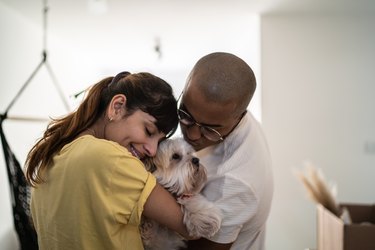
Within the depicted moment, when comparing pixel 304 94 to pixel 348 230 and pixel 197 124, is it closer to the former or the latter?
pixel 348 230

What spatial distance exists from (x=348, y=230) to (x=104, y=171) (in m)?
1.32

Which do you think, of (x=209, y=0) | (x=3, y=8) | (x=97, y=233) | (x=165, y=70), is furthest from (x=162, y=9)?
(x=165, y=70)

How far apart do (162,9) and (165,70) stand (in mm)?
2770

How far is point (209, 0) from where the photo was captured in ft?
8.35

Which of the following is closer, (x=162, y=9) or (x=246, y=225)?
(x=246, y=225)

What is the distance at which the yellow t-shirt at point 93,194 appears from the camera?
2.75 feet

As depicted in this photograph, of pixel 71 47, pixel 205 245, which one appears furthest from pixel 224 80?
pixel 71 47

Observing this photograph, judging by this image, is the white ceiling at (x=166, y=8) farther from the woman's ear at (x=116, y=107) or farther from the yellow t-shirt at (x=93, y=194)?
the yellow t-shirt at (x=93, y=194)

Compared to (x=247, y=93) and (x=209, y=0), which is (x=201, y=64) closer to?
(x=247, y=93)

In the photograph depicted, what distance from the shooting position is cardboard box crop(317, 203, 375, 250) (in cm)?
162

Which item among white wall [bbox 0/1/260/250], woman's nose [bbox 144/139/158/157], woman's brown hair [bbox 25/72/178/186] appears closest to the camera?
woman's brown hair [bbox 25/72/178/186]

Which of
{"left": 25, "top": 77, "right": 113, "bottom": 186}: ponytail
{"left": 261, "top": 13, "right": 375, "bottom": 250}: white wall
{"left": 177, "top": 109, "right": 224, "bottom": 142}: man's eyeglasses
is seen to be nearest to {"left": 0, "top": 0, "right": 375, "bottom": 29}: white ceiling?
{"left": 261, "top": 13, "right": 375, "bottom": 250}: white wall

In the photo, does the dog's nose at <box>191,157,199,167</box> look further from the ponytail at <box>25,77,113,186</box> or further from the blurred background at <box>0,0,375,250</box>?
the blurred background at <box>0,0,375,250</box>

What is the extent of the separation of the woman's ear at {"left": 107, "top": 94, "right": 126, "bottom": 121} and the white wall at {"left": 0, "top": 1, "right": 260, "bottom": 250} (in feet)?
4.90
